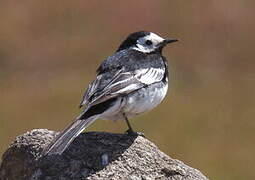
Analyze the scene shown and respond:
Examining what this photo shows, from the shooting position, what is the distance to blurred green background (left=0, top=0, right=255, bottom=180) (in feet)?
71.5

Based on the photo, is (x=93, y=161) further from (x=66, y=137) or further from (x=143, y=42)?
(x=143, y=42)

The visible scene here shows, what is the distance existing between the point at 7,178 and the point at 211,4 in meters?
26.7

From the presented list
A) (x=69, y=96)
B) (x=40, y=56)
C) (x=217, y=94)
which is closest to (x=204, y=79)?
(x=217, y=94)

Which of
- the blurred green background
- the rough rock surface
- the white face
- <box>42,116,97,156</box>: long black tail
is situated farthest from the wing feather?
the blurred green background

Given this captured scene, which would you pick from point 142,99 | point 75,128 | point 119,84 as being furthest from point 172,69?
point 75,128

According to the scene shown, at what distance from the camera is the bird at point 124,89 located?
33.2 feet

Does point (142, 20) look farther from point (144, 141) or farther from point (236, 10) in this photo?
point (144, 141)

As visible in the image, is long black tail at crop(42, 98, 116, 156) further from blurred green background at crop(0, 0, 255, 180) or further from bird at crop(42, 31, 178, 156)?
blurred green background at crop(0, 0, 255, 180)

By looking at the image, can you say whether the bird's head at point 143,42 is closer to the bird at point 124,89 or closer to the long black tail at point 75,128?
the bird at point 124,89

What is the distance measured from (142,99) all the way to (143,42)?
51.4 inches

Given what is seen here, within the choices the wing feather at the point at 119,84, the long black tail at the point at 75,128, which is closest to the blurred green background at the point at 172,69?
the wing feather at the point at 119,84

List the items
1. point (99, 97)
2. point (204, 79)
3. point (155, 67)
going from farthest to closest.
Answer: point (204, 79)
point (155, 67)
point (99, 97)

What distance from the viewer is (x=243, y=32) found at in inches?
1313

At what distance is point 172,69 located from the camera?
28.2 meters
